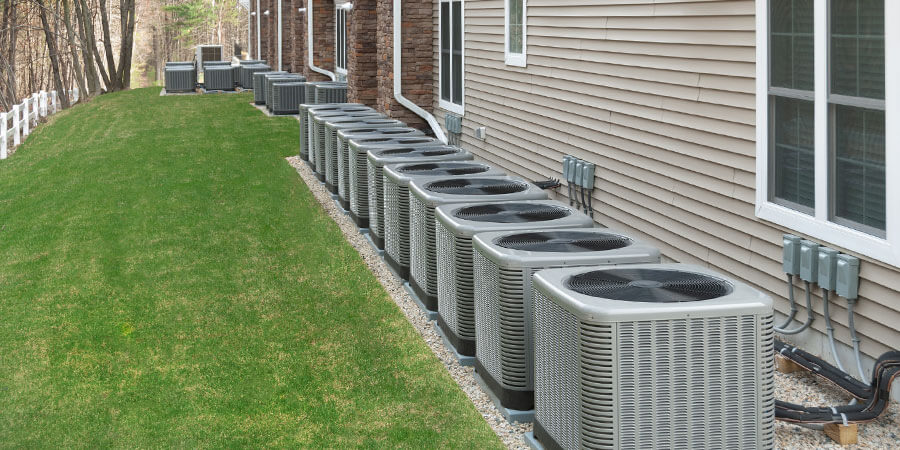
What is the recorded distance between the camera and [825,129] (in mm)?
5738

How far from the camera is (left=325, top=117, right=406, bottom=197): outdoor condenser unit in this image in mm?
12016

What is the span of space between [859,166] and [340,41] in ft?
62.7

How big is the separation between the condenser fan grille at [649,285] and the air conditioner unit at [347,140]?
242 inches

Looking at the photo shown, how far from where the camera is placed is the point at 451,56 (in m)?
13.9

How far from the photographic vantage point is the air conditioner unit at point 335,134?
477 inches

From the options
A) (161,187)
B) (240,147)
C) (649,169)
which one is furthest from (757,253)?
(240,147)

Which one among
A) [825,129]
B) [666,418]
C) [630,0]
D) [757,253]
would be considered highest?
[630,0]

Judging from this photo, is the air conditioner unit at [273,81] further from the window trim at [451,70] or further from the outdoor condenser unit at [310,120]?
the window trim at [451,70]

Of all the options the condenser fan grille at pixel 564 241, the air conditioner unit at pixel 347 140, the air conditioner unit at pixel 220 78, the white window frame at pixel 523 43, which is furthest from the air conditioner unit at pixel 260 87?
the condenser fan grille at pixel 564 241

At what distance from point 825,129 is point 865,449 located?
173cm

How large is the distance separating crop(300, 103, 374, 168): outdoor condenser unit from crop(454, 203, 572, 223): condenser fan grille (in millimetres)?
7244

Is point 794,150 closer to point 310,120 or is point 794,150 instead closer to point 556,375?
point 556,375

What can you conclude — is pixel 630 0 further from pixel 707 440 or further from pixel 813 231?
pixel 707 440

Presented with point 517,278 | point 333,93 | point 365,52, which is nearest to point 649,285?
point 517,278
